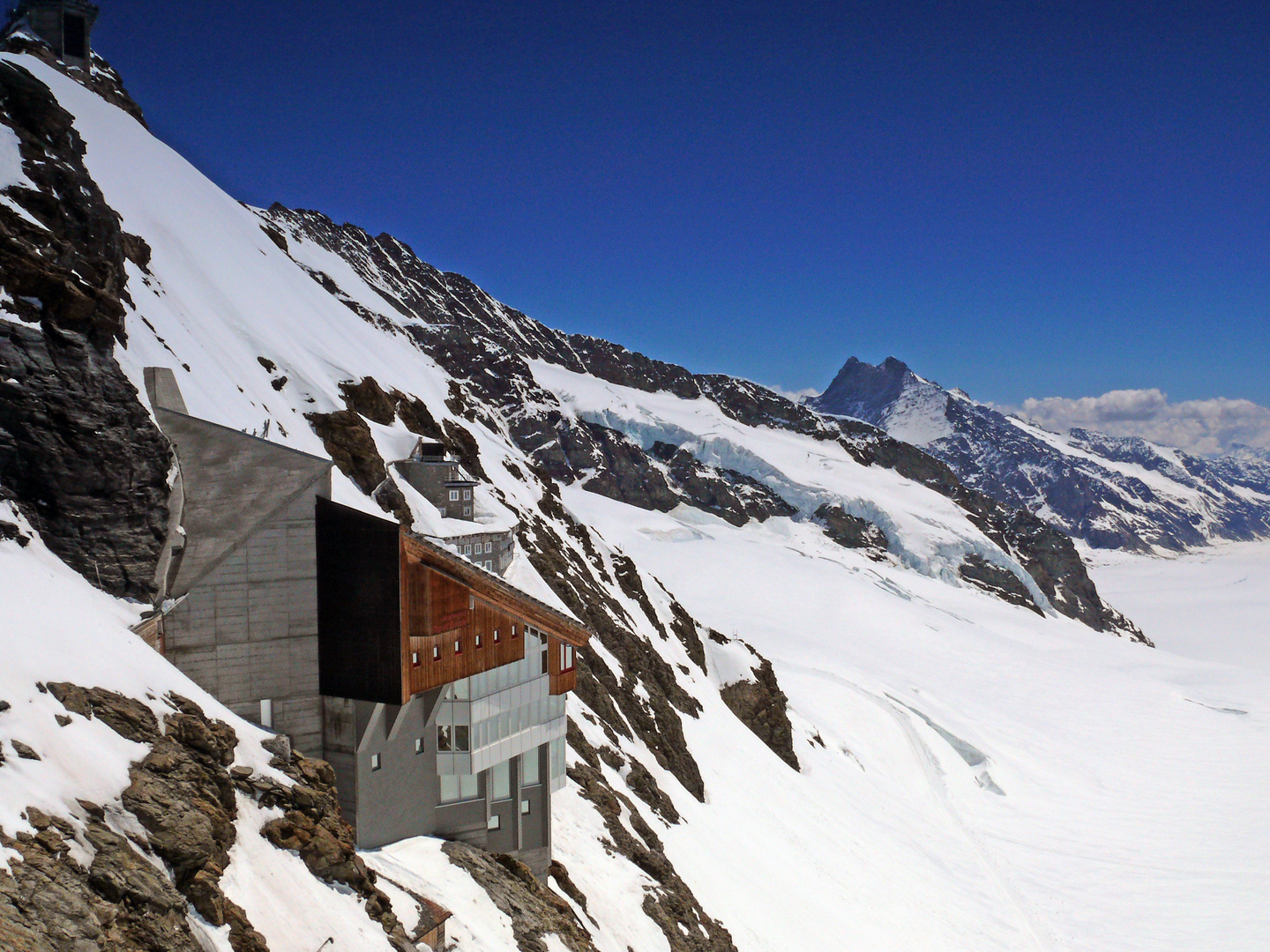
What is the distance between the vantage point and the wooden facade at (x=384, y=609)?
15406 millimetres

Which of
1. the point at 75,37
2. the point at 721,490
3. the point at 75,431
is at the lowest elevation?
the point at 75,431

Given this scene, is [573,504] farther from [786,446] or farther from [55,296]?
[55,296]

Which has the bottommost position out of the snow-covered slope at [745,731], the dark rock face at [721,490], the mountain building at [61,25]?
the snow-covered slope at [745,731]

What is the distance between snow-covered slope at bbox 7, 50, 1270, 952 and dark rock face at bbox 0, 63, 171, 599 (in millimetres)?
794

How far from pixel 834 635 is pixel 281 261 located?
6286cm

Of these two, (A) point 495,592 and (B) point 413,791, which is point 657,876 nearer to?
(B) point 413,791

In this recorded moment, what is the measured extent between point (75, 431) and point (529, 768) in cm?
1175

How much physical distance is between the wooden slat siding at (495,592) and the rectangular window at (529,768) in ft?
9.00

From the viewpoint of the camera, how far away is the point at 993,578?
143750 millimetres

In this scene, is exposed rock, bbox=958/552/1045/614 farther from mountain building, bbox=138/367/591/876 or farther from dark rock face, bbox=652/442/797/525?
mountain building, bbox=138/367/591/876

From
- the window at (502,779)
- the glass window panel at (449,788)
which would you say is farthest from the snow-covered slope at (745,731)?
the window at (502,779)

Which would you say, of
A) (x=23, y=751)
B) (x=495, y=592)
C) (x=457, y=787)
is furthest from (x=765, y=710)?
(x=23, y=751)

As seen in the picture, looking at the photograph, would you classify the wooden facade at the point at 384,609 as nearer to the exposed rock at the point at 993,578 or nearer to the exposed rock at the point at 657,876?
the exposed rock at the point at 657,876

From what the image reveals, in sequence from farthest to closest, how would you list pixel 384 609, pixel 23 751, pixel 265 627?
1. pixel 384 609
2. pixel 265 627
3. pixel 23 751
